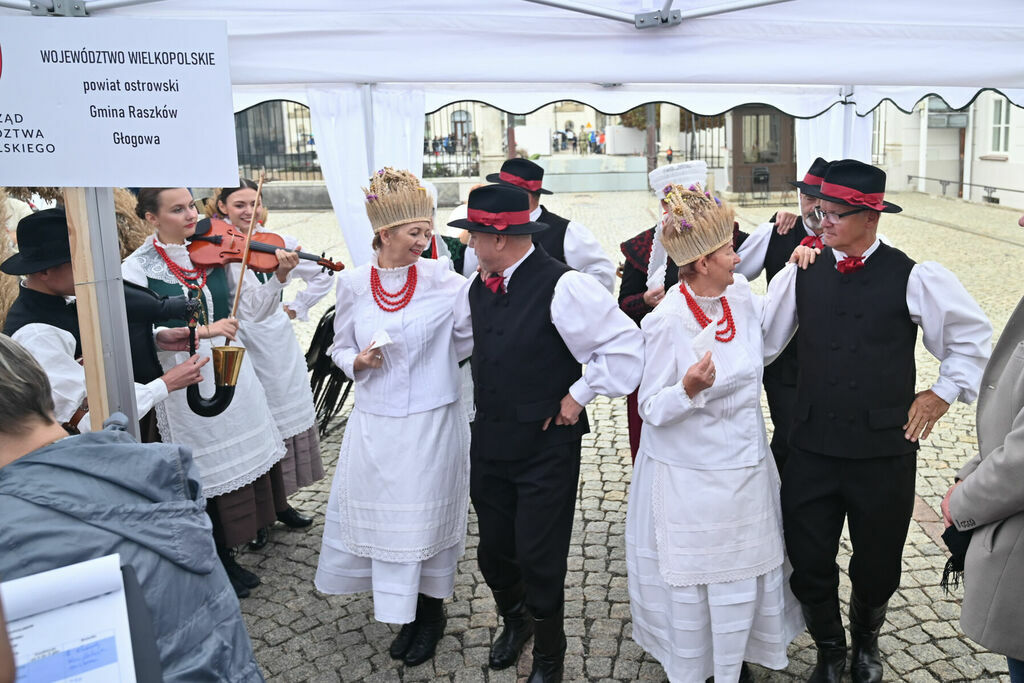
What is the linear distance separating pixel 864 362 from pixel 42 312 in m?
2.93

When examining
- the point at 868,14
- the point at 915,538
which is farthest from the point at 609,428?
the point at 868,14

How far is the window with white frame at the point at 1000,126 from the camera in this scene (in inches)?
819

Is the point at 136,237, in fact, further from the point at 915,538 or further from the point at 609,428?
the point at 915,538

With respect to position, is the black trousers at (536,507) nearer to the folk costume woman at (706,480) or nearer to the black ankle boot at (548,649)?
the black ankle boot at (548,649)

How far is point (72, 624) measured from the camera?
57.5 inches

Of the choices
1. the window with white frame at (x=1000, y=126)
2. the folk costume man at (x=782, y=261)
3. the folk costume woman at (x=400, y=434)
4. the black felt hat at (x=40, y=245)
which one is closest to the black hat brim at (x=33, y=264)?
the black felt hat at (x=40, y=245)

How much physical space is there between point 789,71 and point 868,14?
1.36 ft

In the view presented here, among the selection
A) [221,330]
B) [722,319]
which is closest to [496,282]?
[722,319]

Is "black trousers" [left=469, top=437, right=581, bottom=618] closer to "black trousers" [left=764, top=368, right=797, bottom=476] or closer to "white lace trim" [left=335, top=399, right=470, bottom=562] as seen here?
"white lace trim" [left=335, top=399, right=470, bottom=562]

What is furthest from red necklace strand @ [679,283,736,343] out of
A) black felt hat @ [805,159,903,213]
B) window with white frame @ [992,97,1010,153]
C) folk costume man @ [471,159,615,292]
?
window with white frame @ [992,97,1010,153]

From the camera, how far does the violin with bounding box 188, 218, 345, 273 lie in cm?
425

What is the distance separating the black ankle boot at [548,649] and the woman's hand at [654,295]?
1619mm

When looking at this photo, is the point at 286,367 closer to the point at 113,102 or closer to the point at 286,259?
the point at 286,259

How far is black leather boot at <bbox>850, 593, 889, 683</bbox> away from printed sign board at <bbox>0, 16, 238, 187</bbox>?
2679 millimetres
